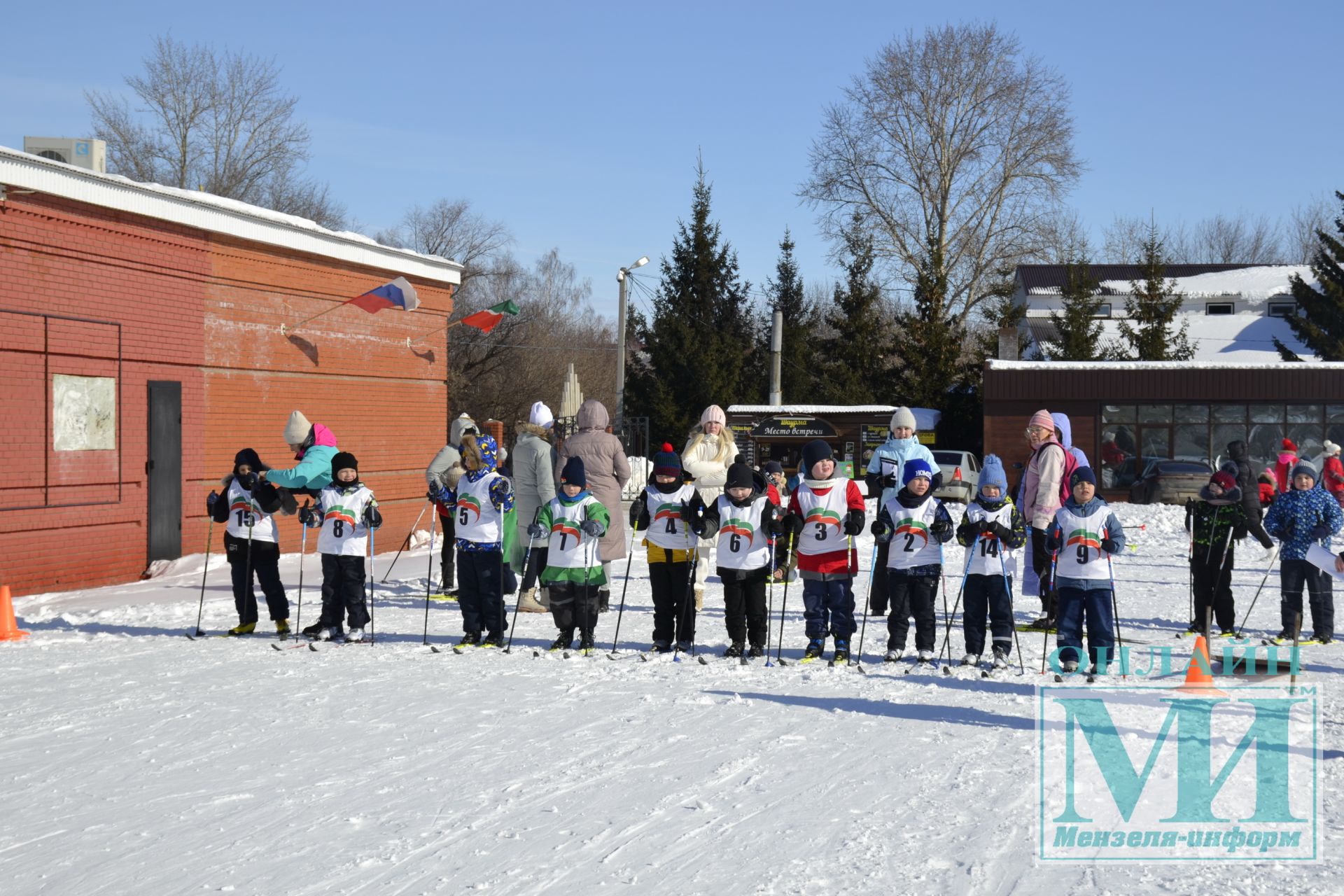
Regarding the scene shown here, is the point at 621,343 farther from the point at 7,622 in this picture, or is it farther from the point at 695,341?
the point at 7,622

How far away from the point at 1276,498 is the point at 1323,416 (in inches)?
844

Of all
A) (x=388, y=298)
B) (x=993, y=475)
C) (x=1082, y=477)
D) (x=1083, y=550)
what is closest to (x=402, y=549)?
(x=388, y=298)

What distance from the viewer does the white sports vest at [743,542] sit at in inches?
343

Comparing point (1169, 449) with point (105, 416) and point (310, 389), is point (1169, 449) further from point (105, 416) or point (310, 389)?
point (105, 416)

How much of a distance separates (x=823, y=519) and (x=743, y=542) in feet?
1.96

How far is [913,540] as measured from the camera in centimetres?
864

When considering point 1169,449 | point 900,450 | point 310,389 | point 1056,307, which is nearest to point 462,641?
point 900,450

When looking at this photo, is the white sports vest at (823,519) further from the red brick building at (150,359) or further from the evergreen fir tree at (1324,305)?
the evergreen fir tree at (1324,305)

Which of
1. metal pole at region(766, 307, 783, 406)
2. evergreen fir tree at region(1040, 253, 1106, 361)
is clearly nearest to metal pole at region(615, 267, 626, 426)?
metal pole at region(766, 307, 783, 406)

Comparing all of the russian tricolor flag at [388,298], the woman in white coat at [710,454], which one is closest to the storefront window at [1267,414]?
the russian tricolor flag at [388,298]

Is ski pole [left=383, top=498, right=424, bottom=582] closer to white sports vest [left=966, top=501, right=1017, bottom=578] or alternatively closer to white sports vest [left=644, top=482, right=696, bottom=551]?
white sports vest [left=644, top=482, right=696, bottom=551]

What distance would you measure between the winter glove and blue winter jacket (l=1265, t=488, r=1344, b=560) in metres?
3.64

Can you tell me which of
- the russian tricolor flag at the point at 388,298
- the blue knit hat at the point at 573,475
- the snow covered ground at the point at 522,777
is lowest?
the snow covered ground at the point at 522,777

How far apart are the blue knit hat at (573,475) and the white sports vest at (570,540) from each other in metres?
0.13
